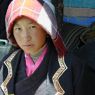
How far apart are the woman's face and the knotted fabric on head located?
0.04m

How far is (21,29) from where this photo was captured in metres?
2.34

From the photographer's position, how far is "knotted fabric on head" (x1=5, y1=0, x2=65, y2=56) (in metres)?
2.30

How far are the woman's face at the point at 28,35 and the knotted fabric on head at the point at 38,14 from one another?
0.12 feet

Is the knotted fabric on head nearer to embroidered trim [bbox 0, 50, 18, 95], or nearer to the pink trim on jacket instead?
the pink trim on jacket

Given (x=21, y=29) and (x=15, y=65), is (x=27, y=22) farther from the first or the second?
(x=15, y=65)

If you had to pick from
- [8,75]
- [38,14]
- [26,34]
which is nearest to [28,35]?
[26,34]

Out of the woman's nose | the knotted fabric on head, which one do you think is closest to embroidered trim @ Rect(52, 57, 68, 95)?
the knotted fabric on head

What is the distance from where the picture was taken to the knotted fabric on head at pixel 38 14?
2297mm

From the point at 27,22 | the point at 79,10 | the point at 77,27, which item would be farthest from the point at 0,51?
the point at 79,10

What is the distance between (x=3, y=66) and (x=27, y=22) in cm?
34

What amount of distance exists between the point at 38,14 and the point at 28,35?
131 mm

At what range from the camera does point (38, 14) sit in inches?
91.0

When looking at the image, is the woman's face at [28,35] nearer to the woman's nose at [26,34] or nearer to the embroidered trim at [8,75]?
the woman's nose at [26,34]

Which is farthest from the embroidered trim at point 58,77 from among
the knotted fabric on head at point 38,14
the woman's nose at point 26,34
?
the woman's nose at point 26,34
